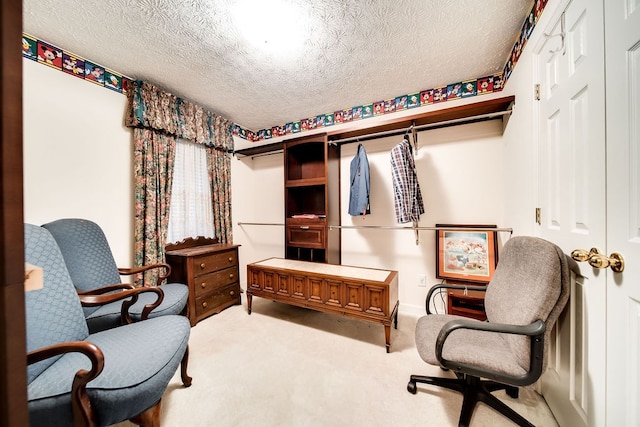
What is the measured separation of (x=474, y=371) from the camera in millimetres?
1075

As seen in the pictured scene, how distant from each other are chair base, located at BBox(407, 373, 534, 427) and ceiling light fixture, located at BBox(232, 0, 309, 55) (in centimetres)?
243

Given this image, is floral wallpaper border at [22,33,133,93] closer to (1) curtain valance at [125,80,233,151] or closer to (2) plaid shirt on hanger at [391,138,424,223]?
(1) curtain valance at [125,80,233,151]

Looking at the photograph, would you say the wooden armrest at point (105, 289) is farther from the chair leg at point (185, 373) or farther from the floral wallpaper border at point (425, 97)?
the floral wallpaper border at point (425, 97)

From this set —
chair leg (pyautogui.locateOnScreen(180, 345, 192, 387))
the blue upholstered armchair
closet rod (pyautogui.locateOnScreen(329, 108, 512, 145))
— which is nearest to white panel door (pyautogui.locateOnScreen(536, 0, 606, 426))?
closet rod (pyautogui.locateOnScreen(329, 108, 512, 145))

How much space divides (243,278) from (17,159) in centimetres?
329

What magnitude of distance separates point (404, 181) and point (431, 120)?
63cm

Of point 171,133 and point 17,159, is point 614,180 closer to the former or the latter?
point 17,159

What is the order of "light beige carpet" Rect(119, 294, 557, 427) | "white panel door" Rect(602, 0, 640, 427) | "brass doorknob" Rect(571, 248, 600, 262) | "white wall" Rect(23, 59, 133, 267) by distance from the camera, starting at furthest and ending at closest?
1. "white wall" Rect(23, 59, 133, 267)
2. "light beige carpet" Rect(119, 294, 557, 427)
3. "brass doorknob" Rect(571, 248, 600, 262)
4. "white panel door" Rect(602, 0, 640, 427)

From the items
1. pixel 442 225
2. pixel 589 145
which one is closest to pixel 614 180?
pixel 589 145

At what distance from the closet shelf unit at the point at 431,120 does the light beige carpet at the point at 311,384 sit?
1973mm

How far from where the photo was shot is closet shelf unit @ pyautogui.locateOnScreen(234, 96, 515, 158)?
1.83 meters

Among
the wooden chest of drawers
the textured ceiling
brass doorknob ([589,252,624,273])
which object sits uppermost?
the textured ceiling

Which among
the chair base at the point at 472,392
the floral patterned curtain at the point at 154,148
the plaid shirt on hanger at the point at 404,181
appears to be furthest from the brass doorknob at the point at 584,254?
the floral patterned curtain at the point at 154,148

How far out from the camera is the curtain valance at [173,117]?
2.10 m
